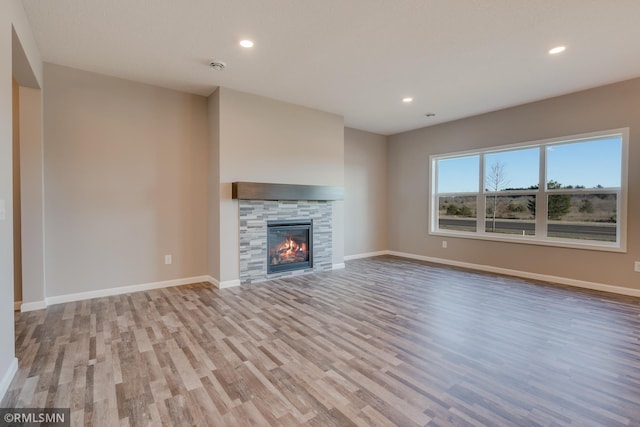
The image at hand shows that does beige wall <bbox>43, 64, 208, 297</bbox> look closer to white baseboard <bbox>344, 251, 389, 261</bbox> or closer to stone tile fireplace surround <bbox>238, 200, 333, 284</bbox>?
stone tile fireplace surround <bbox>238, 200, 333, 284</bbox>

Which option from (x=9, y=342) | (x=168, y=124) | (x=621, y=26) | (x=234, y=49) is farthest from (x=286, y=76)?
(x=9, y=342)

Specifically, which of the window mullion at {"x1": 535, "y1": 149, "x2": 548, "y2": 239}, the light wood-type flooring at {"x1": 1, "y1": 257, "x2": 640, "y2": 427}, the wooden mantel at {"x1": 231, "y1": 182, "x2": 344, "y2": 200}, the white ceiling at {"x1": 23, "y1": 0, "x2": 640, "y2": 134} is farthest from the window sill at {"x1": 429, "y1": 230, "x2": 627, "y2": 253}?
the wooden mantel at {"x1": 231, "y1": 182, "x2": 344, "y2": 200}

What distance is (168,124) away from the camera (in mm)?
4137

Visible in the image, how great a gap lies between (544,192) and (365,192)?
3.14 metres

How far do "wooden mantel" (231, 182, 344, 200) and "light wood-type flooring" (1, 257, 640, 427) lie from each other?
137 centimetres

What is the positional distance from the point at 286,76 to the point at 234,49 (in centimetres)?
80

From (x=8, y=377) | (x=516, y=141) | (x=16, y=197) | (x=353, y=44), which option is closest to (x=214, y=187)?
(x=16, y=197)

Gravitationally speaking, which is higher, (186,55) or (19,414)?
(186,55)

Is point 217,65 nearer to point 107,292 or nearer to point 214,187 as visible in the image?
point 214,187

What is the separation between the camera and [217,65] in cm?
342

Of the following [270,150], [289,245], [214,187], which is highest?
[270,150]

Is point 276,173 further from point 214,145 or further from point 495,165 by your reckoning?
point 495,165

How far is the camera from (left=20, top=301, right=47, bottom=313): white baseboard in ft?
10.4

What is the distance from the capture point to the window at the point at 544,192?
4.07 metres
